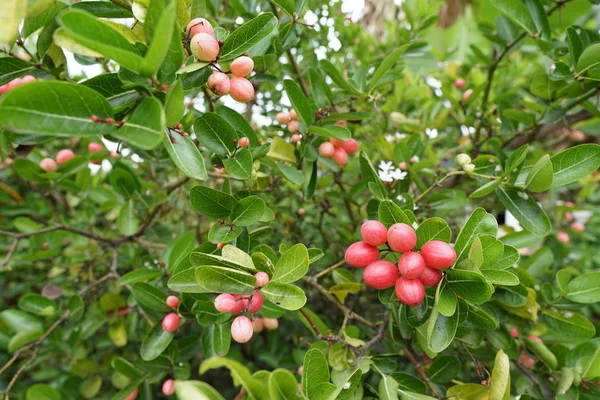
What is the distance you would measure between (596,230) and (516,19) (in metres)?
2.48

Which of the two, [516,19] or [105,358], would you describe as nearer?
[516,19]

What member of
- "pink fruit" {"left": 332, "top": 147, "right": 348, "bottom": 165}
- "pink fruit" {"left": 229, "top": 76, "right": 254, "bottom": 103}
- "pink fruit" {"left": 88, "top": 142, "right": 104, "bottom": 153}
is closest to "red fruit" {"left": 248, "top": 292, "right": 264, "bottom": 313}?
"pink fruit" {"left": 229, "top": 76, "right": 254, "bottom": 103}

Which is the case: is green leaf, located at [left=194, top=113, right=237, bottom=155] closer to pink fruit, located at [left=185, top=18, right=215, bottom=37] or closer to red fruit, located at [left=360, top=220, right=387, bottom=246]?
pink fruit, located at [left=185, top=18, right=215, bottom=37]

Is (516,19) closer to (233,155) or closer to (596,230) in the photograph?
(233,155)

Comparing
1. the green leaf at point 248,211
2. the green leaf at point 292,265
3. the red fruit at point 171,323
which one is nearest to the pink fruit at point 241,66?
the green leaf at point 248,211

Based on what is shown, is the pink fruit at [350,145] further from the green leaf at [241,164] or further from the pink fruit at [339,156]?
the green leaf at [241,164]

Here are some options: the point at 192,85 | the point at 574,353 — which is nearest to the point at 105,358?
the point at 192,85

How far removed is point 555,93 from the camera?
1182mm

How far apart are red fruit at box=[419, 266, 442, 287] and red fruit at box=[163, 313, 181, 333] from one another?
1.88ft

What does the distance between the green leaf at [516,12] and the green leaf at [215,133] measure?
30.5 inches

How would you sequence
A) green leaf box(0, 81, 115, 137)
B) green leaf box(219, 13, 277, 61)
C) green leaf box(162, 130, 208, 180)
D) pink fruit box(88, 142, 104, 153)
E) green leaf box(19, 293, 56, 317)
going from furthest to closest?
pink fruit box(88, 142, 104, 153) → green leaf box(19, 293, 56, 317) → green leaf box(219, 13, 277, 61) → green leaf box(162, 130, 208, 180) → green leaf box(0, 81, 115, 137)

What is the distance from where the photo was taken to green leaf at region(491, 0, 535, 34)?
3.46 ft

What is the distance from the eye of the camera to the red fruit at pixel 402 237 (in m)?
0.71

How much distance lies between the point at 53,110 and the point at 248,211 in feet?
1.26
